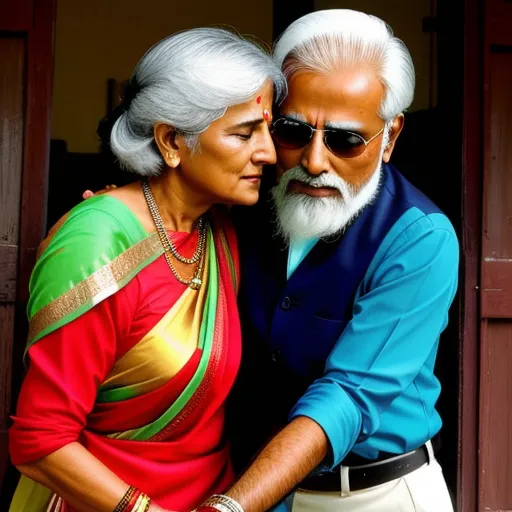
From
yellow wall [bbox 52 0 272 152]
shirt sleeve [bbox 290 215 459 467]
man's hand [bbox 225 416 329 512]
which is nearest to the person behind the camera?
man's hand [bbox 225 416 329 512]

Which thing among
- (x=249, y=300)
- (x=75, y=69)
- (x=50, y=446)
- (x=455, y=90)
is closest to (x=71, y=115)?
(x=75, y=69)

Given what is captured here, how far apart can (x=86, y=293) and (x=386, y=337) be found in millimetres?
751

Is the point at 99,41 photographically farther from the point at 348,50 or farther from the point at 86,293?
the point at 86,293

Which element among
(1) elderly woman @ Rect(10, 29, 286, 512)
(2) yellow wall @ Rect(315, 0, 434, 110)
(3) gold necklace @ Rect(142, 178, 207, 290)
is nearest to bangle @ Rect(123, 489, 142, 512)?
(1) elderly woman @ Rect(10, 29, 286, 512)

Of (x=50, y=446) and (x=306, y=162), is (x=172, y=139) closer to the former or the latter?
(x=306, y=162)

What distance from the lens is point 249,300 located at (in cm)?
248

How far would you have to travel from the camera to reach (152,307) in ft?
6.85

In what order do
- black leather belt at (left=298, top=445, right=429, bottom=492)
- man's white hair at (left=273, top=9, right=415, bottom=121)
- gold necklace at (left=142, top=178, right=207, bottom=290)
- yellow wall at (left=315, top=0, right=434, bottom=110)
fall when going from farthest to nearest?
1. yellow wall at (left=315, top=0, right=434, bottom=110)
2. black leather belt at (left=298, top=445, right=429, bottom=492)
3. man's white hair at (left=273, top=9, right=415, bottom=121)
4. gold necklace at (left=142, top=178, right=207, bottom=290)

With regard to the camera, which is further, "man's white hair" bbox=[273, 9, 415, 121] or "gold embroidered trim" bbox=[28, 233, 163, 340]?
"man's white hair" bbox=[273, 9, 415, 121]

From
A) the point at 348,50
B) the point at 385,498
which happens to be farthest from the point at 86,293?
the point at 385,498

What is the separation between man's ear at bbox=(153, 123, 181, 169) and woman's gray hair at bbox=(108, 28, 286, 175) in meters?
0.02

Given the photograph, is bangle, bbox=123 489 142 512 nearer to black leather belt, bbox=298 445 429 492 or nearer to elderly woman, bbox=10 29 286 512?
elderly woman, bbox=10 29 286 512

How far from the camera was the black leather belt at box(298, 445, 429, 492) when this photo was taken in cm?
243

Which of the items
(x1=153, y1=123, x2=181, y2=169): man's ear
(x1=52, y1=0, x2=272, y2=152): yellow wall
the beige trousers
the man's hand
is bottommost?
the beige trousers
